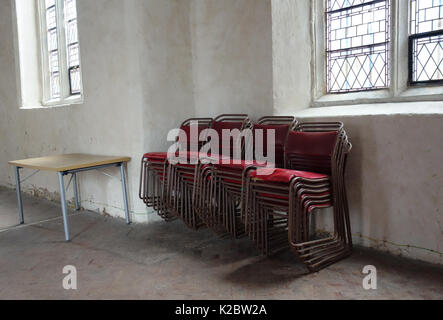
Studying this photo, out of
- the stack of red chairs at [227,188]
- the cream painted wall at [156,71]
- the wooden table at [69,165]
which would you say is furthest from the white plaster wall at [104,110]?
the stack of red chairs at [227,188]

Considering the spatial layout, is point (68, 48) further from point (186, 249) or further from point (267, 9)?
point (186, 249)

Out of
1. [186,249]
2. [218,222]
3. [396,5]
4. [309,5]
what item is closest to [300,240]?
[218,222]

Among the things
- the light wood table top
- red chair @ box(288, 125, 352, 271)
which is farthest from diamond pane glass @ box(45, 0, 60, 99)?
red chair @ box(288, 125, 352, 271)

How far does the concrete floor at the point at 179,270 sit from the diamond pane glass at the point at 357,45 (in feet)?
5.19

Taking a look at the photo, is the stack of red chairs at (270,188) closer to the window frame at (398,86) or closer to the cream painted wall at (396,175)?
the cream painted wall at (396,175)

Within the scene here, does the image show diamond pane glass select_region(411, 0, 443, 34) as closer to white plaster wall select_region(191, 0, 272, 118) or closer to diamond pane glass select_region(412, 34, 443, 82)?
diamond pane glass select_region(412, 34, 443, 82)

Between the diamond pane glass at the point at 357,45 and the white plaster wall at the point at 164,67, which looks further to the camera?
the white plaster wall at the point at 164,67

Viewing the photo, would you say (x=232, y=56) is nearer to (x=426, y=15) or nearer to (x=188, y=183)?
(x=188, y=183)

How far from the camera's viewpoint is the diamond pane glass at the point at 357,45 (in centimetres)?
382

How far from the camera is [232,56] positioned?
176 inches

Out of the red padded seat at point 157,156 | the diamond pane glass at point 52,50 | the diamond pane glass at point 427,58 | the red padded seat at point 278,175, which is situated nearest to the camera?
the red padded seat at point 278,175

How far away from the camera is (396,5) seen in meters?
3.62
